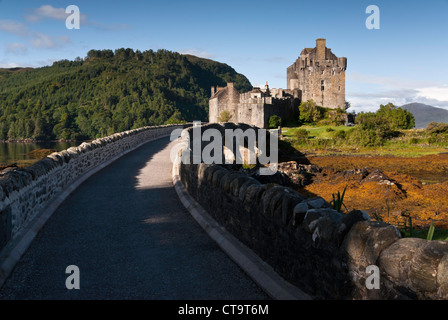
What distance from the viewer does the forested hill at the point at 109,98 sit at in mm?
85688

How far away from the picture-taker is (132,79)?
131000 millimetres

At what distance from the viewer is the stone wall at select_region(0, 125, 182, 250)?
649 centimetres

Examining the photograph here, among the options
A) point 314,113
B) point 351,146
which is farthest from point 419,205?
point 314,113

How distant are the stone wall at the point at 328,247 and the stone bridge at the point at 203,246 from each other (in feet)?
0.04

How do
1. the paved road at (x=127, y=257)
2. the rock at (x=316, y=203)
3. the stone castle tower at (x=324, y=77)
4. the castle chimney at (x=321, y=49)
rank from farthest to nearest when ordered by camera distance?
the castle chimney at (x=321, y=49) → the stone castle tower at (x=324, y=77) → the paved road at (x=127, y=257) → the rock at (x=316, y=203)

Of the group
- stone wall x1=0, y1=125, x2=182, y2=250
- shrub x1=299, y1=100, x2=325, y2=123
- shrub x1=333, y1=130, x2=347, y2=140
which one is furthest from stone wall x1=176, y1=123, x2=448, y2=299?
shrub x1=299, y1=100, x2=325, y2=123

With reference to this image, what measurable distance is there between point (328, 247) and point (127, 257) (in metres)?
3.58

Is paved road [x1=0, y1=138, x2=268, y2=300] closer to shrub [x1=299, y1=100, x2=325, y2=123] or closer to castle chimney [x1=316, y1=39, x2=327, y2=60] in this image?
shrub [x1=299, y1=100, x2=325, y2=123]

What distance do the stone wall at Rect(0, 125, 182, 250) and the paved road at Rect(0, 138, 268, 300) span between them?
1.47ft

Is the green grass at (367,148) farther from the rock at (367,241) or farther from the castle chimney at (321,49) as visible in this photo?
the rock at (367,241)

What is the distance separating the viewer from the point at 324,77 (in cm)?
7544

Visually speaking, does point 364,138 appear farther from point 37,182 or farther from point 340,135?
point 37,182

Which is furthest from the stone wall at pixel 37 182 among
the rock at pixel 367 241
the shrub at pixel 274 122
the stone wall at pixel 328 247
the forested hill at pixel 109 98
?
the forested hill at pixel 109 98
